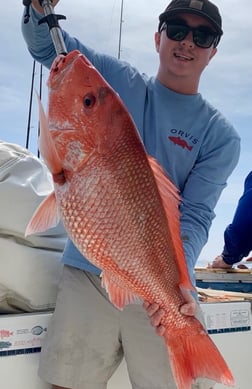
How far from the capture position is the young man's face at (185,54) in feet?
8.10

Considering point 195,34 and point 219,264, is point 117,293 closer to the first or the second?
point 195,34

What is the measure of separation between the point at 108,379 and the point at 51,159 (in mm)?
1184

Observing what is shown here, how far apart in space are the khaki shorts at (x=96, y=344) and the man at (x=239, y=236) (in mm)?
3257

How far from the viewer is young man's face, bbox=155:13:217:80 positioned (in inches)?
97.2

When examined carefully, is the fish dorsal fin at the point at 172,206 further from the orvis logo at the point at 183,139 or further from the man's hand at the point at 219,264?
the man's hand at the point at 219,264

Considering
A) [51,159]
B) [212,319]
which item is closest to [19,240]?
[51,159]

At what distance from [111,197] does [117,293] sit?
329 millimetres

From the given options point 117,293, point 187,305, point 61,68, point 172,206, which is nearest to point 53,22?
point 61,68

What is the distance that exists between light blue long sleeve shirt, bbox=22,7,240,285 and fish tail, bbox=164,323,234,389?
570mm

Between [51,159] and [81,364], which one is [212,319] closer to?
[81,364]

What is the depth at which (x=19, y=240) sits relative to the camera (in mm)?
2461

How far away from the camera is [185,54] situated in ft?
8.20

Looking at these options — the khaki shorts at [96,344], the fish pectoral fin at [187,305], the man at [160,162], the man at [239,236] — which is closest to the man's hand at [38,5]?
the man at [160,162]

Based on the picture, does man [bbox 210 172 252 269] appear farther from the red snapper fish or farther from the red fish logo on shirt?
the red snapper fish
